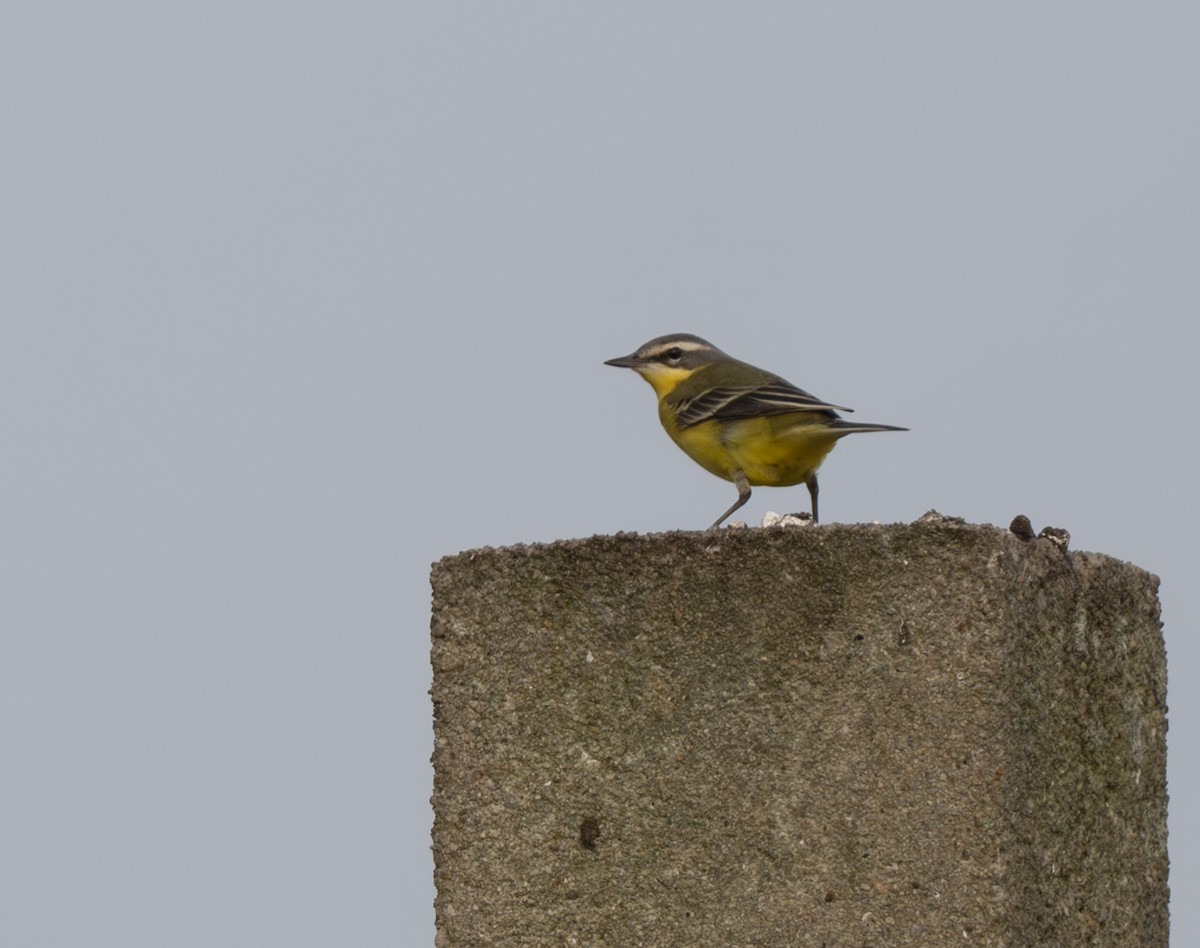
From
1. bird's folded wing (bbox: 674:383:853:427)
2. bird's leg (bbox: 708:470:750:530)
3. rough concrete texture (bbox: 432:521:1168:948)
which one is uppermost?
bird's folded wing (bbox: 674:383:853:427)

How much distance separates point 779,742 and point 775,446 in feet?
7.83

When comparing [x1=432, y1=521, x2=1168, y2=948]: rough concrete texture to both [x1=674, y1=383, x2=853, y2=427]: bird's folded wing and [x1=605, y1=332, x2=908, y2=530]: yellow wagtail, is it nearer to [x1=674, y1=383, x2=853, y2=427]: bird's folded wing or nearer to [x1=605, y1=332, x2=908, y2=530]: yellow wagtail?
[x1=605, y1=332, x2=908, y2=530]: yellow wagtail

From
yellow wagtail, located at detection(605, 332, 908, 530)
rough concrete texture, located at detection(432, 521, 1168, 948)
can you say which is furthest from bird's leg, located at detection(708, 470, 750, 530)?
rough concrete texture, located at detection(432, 521, 1168, 948)

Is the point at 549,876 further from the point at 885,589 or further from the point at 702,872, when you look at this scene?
the point at 885,589

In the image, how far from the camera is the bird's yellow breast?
22.2 feet

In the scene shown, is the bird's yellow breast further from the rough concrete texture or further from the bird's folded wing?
the rough concrete texture

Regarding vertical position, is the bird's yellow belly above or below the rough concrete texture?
above

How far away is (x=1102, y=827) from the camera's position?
16.3 ft

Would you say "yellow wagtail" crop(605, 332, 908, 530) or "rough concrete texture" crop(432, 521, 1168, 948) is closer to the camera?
"rough concrete texture" crop(432, 521, 1168, 948)

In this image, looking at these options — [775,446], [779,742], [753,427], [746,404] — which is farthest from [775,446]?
[779,742]

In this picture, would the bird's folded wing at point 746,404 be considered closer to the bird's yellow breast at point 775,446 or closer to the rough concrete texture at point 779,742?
the bird's yellow breast at point 775,446

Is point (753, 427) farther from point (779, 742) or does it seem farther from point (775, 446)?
point (779, 742)

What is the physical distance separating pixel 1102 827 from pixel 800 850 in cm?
98

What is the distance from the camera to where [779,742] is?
4547 millimetres
